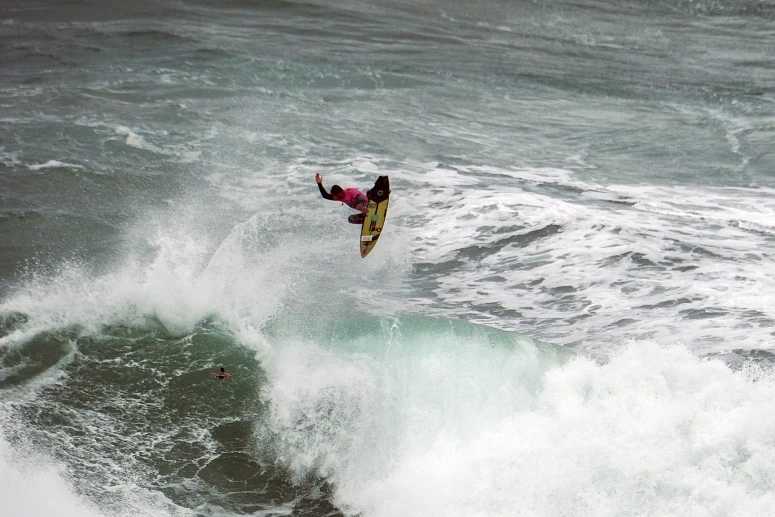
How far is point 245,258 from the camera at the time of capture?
16375 mm

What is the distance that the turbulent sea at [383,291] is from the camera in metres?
11.7

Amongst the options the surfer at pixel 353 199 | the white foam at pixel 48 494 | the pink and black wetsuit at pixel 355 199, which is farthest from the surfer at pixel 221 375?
the pink and black wetsuit at pixel 355 199

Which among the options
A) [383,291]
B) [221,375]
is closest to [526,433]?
[383,291]

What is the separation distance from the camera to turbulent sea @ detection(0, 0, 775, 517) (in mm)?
11727

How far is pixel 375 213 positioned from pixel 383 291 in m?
1.79

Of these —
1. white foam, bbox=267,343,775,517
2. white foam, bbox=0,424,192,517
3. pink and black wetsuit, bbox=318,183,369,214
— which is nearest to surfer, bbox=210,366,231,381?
white foam, bbox=267,343,775,517

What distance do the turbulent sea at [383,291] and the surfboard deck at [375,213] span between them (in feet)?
3.07

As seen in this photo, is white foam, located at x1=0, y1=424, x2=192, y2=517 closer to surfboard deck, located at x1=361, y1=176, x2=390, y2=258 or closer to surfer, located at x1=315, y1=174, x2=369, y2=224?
surfer, located at x1=315, y1=174, x2=369, y2=224

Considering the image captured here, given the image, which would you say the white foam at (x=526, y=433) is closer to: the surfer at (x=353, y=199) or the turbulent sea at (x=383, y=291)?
the turbulent sea at (x=383, y=291)

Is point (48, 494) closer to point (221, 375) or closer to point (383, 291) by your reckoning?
point (221, 375)

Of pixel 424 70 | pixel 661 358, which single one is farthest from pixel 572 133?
pixel 661 358

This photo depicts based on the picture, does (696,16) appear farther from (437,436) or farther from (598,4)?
(437,436)

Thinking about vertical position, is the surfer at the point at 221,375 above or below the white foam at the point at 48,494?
above

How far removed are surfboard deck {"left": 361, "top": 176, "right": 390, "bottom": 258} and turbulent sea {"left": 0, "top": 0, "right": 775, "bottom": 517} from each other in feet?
3.07
